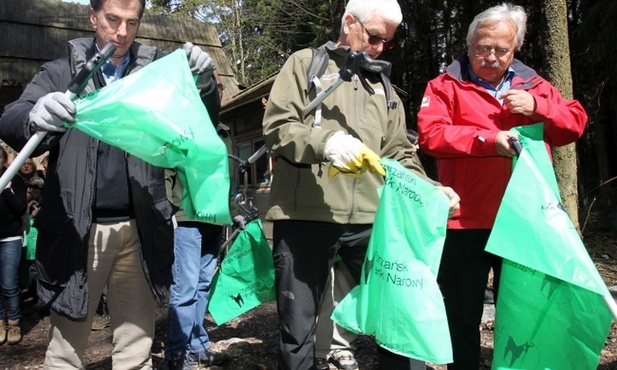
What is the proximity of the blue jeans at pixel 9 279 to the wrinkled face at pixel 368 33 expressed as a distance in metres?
3.77

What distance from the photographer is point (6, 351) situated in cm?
437

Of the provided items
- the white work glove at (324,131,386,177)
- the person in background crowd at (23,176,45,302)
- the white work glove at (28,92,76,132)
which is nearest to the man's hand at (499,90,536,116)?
the white work glove at (324,131,386,177)

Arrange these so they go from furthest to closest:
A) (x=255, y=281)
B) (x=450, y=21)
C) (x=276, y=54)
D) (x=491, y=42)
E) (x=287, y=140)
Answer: (x=276, y=54)
(x=450, y=21)
(x=255, y=281)
(x=491, y=42)
(x=287, y=140)

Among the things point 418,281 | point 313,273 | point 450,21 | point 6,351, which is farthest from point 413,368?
point 450,21

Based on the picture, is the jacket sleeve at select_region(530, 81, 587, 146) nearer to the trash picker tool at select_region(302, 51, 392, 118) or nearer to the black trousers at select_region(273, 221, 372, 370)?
the trash picker tool at select_region(302, 51, 392, 118)

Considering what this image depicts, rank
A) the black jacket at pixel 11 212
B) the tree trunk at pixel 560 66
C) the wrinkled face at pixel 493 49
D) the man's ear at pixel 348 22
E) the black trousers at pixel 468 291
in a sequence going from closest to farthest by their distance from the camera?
the man's ear at pixel 348 22 < the wrinkled face at pixel 493 49 < the black trousers at pixel 468 291 < the tree trunk at pixel 560 66 < the black jacket at pixel 11 212

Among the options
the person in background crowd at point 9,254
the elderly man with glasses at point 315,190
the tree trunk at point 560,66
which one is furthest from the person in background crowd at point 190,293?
the tree trunk at point 560,66

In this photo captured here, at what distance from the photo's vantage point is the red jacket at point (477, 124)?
8.45 ft

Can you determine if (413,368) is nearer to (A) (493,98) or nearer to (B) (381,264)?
(B) (381,264)

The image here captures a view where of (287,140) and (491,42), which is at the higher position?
(491,42)

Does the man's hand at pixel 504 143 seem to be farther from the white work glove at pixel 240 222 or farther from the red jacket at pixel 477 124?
the white work glove at pixel 240 222

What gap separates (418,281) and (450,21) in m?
12.8

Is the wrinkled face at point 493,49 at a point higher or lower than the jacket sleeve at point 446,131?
higher

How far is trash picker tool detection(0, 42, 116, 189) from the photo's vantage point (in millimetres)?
1777
